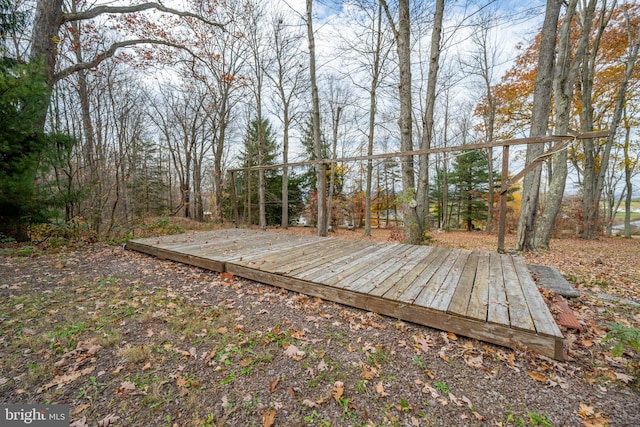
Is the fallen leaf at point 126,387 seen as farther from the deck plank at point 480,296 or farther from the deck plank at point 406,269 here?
the deck plank at point 480,296

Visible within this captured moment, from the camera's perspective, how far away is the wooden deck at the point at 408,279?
1814 millimetres

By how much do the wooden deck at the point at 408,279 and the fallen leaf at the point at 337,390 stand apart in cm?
87

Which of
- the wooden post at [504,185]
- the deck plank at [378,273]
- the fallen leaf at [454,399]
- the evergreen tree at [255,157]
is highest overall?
the evergreen tree at [255,157]

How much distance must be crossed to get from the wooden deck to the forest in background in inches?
79.0

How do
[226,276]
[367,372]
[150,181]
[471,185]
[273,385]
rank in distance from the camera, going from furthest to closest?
[150,181], [471,185], [226,276], [367,372], [273,385]

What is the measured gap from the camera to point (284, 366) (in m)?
1.65

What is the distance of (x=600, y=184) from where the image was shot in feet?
32.2

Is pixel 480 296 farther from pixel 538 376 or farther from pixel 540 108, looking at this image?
pixel 540 108

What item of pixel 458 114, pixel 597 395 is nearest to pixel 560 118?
pixel 597 395

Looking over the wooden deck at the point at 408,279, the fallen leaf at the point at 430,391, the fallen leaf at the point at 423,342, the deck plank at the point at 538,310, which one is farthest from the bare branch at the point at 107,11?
the deck plank at the point at 538,310

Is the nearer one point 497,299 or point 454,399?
point 454,399

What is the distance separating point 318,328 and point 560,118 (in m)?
7.51

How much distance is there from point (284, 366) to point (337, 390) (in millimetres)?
406

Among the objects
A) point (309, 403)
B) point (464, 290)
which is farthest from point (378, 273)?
point (309, 403)
